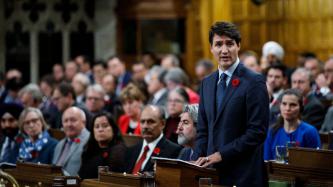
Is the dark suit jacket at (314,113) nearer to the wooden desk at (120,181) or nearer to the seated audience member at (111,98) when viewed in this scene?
the seated audience member at (111,98)

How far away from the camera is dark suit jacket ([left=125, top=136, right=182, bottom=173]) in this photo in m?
7.79

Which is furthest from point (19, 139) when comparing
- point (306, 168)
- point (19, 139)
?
point (306, 168)

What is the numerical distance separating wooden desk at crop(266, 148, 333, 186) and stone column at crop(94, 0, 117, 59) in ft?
35.8

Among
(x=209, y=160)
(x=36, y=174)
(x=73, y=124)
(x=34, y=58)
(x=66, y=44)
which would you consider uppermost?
(x=66, y=44)

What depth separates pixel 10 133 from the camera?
10.0 meters

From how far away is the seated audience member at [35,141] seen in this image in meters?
9.23

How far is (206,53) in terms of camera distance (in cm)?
1555

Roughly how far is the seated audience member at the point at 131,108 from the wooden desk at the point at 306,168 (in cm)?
348

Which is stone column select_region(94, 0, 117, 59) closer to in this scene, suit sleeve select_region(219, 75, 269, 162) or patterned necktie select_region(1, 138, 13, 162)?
patterned necktie select_region(1, 138, 13, 162)

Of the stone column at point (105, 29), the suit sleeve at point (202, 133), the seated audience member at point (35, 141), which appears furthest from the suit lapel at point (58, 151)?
the stone column at point (105, 29)

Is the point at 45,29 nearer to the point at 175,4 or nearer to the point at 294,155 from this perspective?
the point at 175,4

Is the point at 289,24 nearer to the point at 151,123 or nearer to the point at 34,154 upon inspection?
the point at 34,154

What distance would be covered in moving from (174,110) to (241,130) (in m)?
3.67

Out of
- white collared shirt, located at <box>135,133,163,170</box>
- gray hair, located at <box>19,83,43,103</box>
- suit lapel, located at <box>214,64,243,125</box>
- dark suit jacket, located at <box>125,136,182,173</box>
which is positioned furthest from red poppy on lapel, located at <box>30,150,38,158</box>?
suit lapel, located at <box>214,64,243,125</box>
